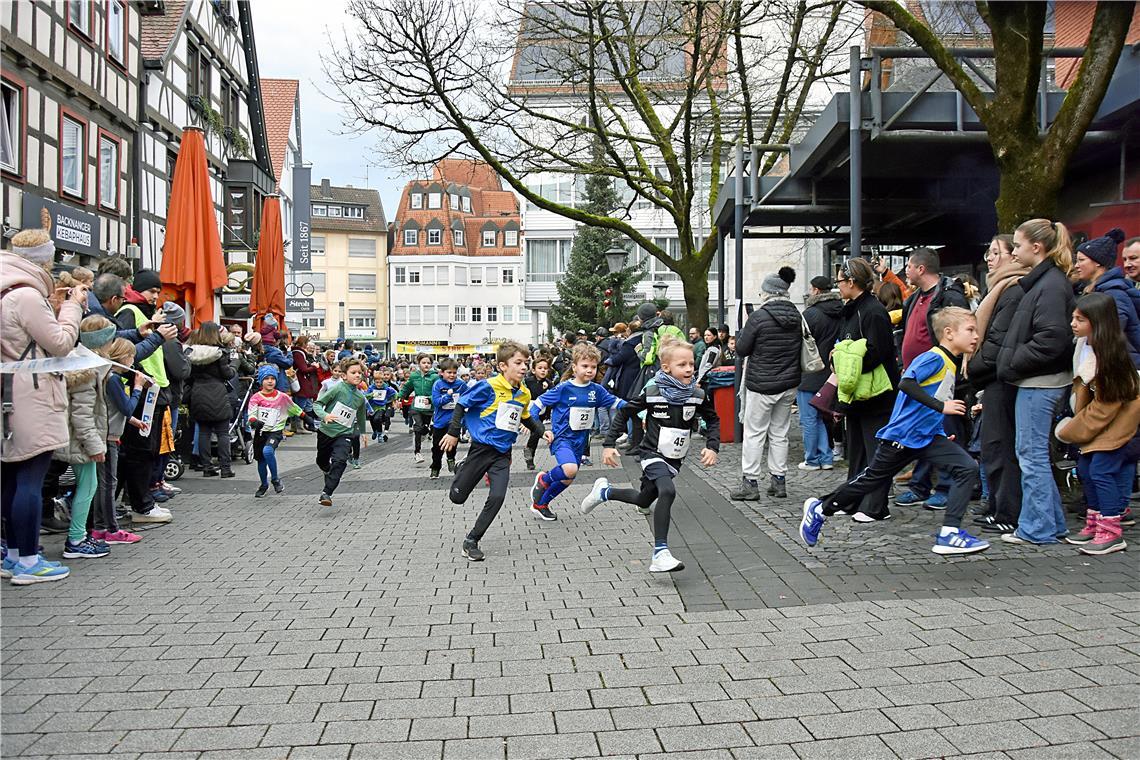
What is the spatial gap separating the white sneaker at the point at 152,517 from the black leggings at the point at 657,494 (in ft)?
14.6

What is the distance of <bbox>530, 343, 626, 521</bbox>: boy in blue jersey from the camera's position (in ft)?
26.1

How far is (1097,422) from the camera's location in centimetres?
634

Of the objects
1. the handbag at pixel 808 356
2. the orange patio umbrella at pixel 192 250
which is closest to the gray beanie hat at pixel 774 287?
the handbag at pixel 808 356

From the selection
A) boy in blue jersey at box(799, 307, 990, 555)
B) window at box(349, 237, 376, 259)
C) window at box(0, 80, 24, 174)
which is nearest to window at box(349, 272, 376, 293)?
window at box(349, 237, 376, 259)

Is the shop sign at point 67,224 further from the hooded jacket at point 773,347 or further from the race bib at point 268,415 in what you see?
the hooded jacket at point 773,347

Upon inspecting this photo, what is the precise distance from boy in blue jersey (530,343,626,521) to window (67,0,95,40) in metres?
15.5

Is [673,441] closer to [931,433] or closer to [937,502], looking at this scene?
[931,433]

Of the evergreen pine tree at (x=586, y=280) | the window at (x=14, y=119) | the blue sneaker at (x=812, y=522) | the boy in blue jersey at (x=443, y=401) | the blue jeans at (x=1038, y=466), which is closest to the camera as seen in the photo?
the blue jeans at (x=1038, y=466)

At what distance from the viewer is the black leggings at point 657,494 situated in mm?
6234

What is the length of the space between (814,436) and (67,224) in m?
14.6

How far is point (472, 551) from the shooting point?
7004mm

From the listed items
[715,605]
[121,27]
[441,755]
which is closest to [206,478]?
[715,605]

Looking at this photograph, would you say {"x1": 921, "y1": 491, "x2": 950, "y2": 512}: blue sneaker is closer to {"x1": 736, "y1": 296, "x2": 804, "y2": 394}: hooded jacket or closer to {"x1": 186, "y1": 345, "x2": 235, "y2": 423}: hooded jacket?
{"x1": 736, "y1": 296, "x2": 804, "y2": 394}: hooded jacket

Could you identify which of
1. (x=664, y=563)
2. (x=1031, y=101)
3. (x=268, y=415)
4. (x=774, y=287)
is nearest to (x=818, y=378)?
(x=774, y=287)
